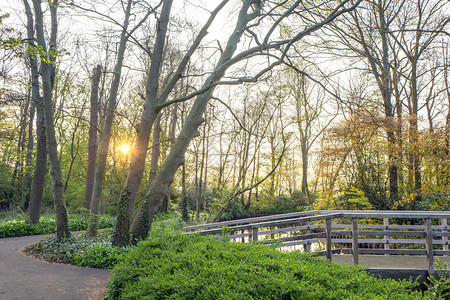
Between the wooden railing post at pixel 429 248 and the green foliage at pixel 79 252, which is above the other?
the wooden railing post at pixel 429 248

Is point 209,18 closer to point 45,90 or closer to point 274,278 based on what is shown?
point 45,90

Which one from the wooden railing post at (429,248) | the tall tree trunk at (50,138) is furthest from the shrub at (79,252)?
the wooden railing post at (429,248)

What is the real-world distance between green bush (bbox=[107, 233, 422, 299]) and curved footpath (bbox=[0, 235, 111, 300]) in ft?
5.96

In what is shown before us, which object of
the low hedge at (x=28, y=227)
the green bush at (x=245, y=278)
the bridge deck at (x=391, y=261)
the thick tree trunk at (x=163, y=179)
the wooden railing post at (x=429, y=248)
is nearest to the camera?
the green bush at (x=245, y=278)

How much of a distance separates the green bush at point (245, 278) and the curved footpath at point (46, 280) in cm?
182

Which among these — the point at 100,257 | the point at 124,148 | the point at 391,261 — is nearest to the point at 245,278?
the point at 391,261

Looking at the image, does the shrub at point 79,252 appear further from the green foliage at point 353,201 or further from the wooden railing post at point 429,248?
the green foliage at point 353,201

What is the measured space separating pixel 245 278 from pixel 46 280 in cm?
489

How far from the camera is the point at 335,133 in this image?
12508mm

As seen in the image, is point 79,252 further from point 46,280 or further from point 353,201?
point 353,201

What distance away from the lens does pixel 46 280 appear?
18.5 ft

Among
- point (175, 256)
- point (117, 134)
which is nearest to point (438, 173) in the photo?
point (175, 256)

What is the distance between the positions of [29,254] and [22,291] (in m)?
3.69

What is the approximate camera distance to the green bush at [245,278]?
2174 mm
